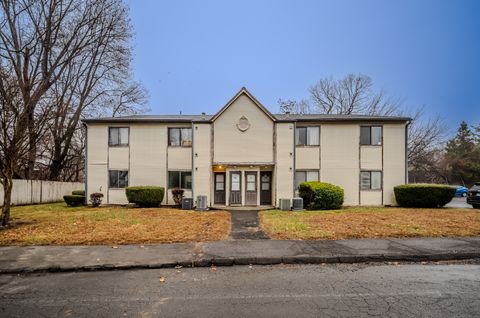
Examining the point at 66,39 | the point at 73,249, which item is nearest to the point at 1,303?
the point at 73,249

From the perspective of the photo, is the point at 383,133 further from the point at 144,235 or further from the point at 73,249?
the point at 73,249

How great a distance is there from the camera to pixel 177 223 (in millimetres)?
11445

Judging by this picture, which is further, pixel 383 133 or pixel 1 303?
pixel 383 133

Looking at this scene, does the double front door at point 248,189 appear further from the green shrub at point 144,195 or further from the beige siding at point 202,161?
the green shrub at point 144,195

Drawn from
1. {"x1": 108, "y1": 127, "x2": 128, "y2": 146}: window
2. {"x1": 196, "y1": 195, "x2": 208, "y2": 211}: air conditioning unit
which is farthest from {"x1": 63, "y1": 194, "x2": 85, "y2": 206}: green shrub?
{"x1": 196, "y1": 195, "x2": 208, "y2": 211}: air conditioning unit

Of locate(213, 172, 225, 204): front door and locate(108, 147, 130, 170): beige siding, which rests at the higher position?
locate(108, 147, 130, 170): beige siding

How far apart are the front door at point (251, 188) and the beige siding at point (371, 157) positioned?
25.4 ft

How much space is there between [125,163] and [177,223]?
32.6 ft

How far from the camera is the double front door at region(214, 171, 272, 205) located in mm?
18250

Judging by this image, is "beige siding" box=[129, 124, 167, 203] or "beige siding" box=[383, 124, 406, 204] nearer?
"beige siding" box=[383, 124, 406, 204]

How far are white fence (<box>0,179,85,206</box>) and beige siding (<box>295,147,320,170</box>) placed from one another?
2038 centimetres

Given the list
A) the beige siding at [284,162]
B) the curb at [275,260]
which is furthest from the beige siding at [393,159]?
the curb at [275,260]

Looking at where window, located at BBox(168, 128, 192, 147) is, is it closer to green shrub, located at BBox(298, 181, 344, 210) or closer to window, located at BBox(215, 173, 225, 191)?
window, located at BBox(215, 173, 225, 191)

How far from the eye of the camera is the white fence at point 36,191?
63.6 feet
